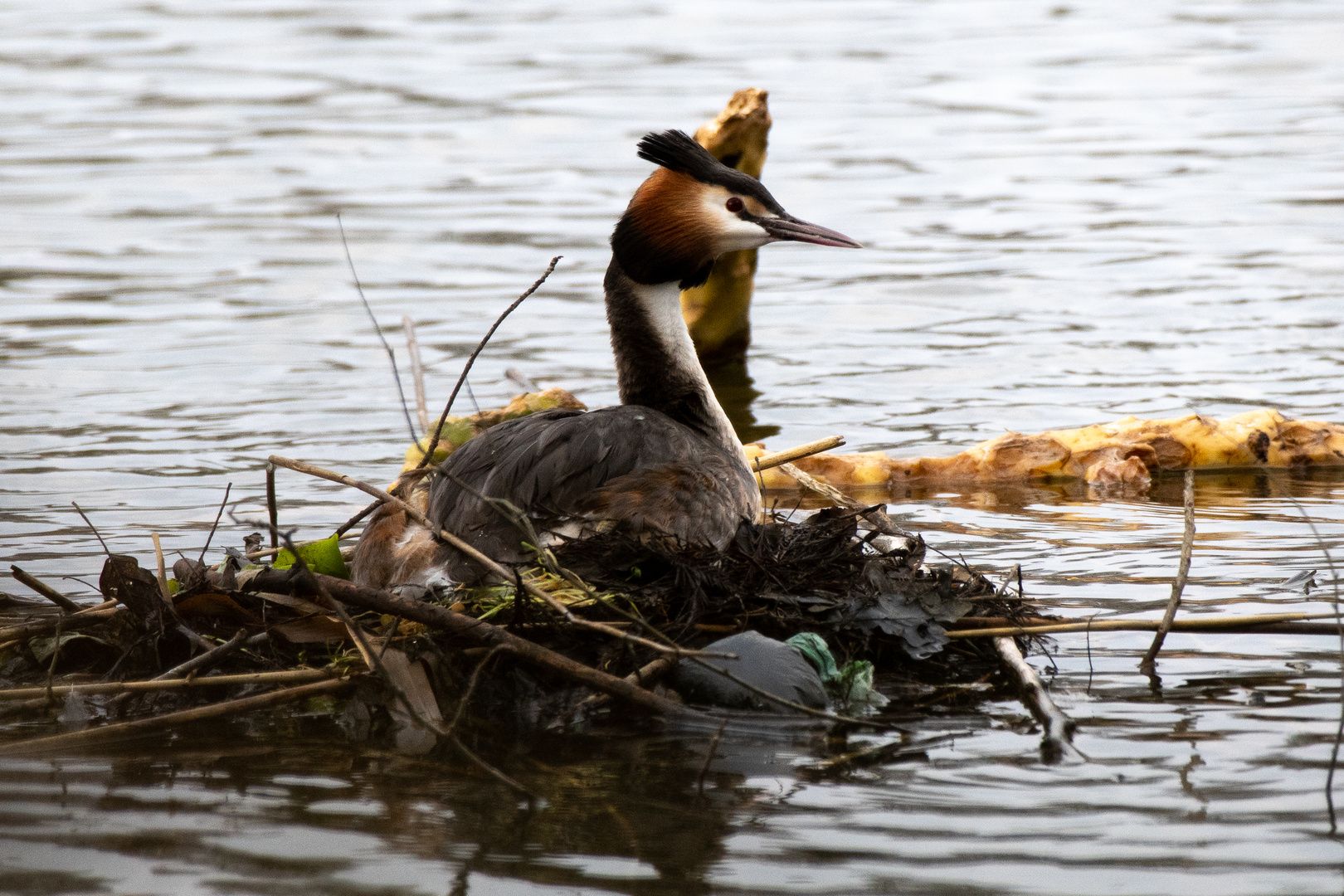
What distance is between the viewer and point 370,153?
17625mm

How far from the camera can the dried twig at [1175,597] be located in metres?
4.35

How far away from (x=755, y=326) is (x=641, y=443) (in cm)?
673

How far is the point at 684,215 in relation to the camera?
5699mm

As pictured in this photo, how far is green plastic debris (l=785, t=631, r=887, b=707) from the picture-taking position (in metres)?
4.42

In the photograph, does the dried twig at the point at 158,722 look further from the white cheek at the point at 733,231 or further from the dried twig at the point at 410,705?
the white cheek at the point at 733,231

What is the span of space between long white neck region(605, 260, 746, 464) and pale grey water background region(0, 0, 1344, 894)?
1.20 metres

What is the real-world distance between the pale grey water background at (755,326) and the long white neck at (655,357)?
1.20 metres

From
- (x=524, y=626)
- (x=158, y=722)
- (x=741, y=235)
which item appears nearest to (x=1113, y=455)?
(x=741, y=235)

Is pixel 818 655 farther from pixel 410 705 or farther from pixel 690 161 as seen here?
pixel 690 161

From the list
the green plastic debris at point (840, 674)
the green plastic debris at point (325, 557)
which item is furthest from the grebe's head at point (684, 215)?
the green plastic debris at point (840, 674)

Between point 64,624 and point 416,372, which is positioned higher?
point 416,372

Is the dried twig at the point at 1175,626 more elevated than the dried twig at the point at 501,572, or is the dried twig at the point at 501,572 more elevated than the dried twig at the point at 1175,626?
the dried twig at the point at 501,572

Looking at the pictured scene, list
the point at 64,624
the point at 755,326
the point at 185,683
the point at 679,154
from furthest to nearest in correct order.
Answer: the point at 755,326 → the point at 679,154 → the point at 64,624 → the point at 185,683

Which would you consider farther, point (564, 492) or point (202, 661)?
point (564, 492)
